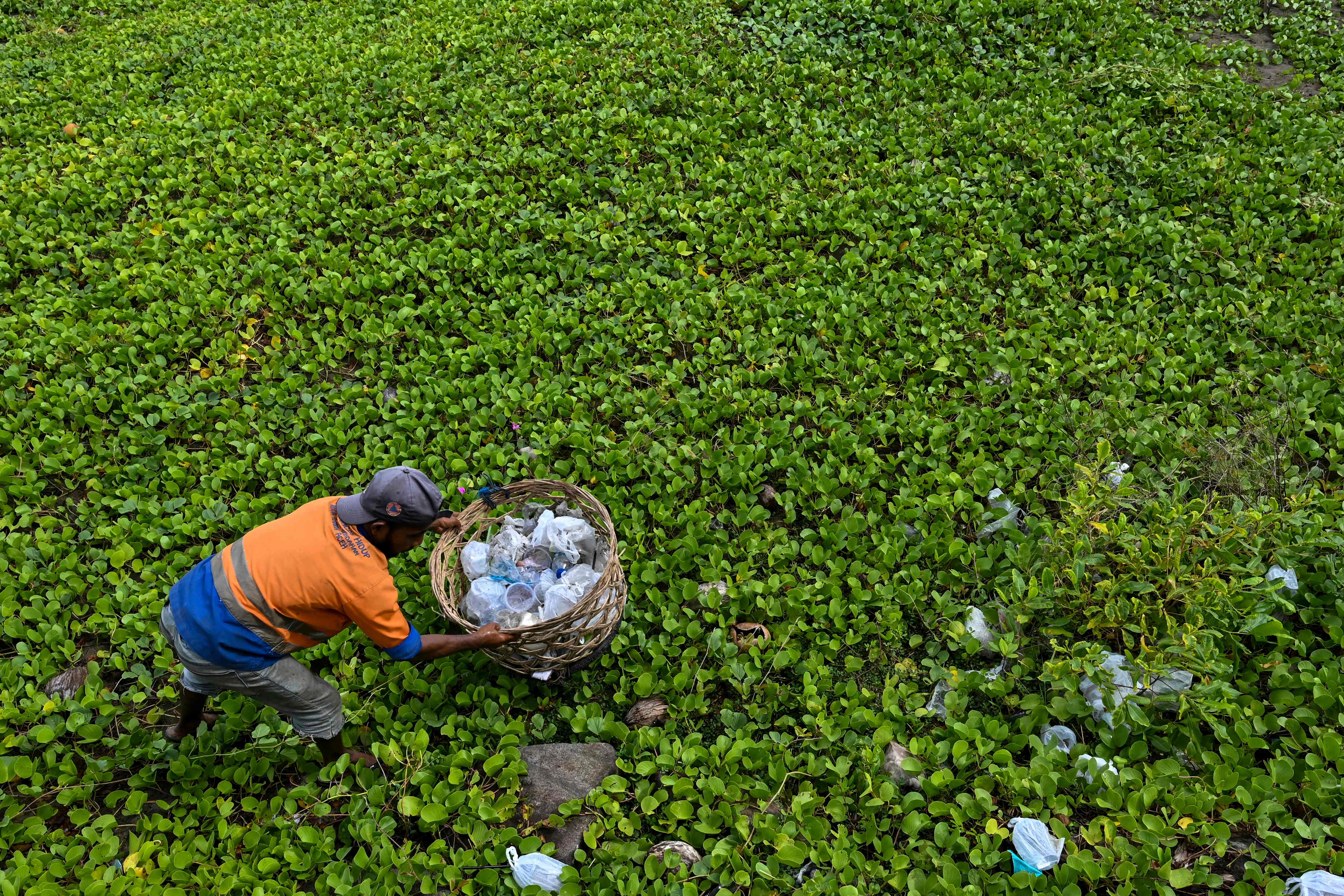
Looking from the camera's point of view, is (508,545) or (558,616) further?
(508,545)

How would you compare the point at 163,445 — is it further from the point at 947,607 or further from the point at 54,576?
the point at 947,607

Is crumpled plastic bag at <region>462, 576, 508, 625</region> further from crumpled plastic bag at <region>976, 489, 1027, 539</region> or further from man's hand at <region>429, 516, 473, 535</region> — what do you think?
crumpled plastic bag at <region>976, 489, 1027, 539</region>

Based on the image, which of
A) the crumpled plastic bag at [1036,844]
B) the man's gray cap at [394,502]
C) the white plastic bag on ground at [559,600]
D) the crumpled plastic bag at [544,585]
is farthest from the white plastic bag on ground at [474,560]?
the crumpled plastic bag at [1036,844]

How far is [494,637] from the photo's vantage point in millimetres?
3080

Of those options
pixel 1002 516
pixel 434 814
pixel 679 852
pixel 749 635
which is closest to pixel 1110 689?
pixel 1002 516

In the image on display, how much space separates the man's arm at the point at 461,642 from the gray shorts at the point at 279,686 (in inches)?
14.8

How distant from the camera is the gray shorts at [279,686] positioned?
283cm

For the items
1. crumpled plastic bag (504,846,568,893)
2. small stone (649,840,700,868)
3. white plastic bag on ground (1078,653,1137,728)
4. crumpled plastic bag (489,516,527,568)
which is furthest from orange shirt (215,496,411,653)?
white plastic bag on ground (1078,653,1137,728)

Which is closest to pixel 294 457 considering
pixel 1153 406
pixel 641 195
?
pixel 641 195

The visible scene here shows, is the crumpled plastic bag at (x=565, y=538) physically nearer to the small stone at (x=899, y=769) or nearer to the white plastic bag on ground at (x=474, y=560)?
the white plastic bag on ground at (x=474, y=560)

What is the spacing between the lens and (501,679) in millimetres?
3453

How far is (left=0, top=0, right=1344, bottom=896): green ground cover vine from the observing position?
9.82 ft

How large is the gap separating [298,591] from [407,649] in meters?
0.44

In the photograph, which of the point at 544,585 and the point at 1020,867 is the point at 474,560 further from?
the point at 1020,867
